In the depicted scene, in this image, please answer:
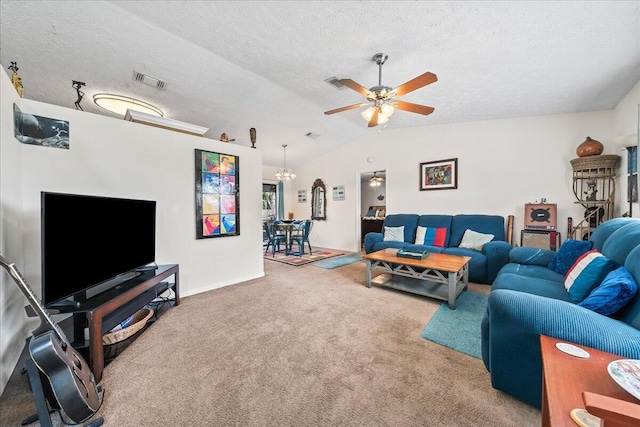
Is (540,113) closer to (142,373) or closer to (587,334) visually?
(587,334)

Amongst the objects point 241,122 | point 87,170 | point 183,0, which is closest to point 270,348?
point 87,170

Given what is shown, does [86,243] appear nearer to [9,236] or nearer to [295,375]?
[9,236]

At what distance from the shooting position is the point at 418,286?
10.3 feet

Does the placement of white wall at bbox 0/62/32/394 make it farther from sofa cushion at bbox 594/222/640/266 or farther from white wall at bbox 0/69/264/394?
sofa cushion at bbox 594/222/640/266

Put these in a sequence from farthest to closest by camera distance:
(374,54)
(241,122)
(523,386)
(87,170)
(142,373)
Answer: (241,122) → (374,54) → (87,170) → (142,373) → (523,386)

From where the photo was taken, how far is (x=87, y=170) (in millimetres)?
2312

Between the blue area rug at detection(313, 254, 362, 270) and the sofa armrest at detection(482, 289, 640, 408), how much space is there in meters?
3.12

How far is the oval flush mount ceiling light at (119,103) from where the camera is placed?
325 cm

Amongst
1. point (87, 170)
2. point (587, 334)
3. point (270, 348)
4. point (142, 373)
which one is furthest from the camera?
point (87, 170)

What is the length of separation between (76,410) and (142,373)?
56 cm

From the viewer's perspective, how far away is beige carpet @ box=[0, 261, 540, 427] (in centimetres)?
129

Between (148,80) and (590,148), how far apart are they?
5950 mm

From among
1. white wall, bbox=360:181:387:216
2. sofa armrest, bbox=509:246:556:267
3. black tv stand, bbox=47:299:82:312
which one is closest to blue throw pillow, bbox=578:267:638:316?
sofa armrest, bbox=509:246:556:267

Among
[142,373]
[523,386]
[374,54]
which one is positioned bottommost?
[142,373]
